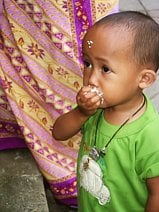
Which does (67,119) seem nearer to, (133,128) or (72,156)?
(133,128)

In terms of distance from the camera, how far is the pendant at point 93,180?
5.18 ft

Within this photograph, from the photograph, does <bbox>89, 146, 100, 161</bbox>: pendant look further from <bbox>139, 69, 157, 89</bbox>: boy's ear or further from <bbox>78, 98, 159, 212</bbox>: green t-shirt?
<bbox>139, 69, 157, 89</bbox>: boy's ear

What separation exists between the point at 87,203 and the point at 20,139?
965 mm

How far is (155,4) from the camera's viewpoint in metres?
4.30

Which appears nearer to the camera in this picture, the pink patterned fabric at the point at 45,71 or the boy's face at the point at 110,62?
the boy's face at the point at 110,62

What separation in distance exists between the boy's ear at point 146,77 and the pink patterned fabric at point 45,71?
70cm

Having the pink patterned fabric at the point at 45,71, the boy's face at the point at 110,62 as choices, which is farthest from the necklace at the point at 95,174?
the pink patterned fabric at the point at 45,71

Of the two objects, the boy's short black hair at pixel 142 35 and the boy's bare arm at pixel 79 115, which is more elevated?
the boy's short black hair at pixel 142 35

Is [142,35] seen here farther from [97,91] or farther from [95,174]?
[95,174]

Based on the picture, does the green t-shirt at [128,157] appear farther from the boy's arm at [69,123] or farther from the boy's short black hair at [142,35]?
the boy's short black hair at [142,35]

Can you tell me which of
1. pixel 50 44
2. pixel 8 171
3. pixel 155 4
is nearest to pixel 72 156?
pixel 8 171

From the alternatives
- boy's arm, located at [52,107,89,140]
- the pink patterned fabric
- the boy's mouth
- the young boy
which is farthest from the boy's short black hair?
the pink patterned fabric

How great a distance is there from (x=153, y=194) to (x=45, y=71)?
970 millimetres

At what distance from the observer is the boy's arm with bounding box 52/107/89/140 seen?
1.59 metres
